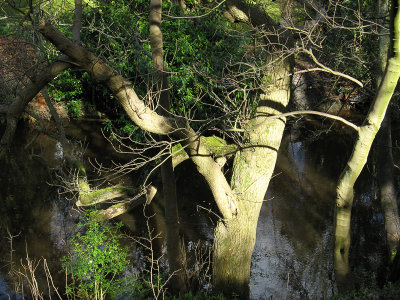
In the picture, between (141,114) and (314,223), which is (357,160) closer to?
(141,114)

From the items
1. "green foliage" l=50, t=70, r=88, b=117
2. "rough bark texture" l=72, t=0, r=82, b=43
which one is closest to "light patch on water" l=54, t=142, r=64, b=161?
"green foliage" l=50, t=70, r=88, b=117

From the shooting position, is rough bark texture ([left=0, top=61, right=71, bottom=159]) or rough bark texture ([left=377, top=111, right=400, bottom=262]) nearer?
rough bark texture ([left=0, top=61, right=71, bottom=159])

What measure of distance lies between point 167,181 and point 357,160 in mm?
3085

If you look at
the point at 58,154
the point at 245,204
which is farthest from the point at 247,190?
the point at 58,154

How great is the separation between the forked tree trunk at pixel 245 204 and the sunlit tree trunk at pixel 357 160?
4.33ft

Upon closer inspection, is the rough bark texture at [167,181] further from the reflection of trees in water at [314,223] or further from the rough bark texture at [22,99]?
the reflection of trees in water at [314,223]

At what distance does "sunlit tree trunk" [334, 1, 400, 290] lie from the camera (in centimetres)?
550

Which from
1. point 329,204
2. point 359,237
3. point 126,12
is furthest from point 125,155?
point 359,237

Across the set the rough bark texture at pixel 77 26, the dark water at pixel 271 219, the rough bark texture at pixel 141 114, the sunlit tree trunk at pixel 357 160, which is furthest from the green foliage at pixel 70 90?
the sunlit tree trunk at pixel 357 160

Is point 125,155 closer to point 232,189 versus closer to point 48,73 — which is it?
point 232,189

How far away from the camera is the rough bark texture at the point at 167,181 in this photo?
22.6ft

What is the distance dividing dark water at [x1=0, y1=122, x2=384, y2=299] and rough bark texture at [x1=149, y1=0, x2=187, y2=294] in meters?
0.52

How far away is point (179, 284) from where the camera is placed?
7.66 metres

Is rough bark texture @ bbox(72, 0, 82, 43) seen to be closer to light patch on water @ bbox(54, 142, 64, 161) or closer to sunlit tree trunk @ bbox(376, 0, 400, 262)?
sunlit tree trunk @ bbox(376, 0, 400, 262)
